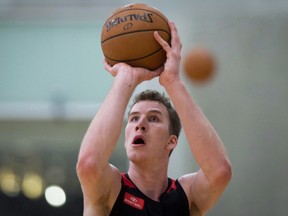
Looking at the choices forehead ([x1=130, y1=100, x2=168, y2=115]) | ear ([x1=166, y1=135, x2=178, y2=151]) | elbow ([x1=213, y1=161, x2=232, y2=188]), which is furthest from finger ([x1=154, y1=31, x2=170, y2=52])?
elbow ([x1=213, y1=161, x2=232, y2=188])

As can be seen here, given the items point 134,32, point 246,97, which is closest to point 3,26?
point 246,97

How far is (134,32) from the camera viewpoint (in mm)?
3592

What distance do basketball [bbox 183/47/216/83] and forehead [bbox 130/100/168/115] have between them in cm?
331

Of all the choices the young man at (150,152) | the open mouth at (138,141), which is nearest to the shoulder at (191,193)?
the young man at (150,152)

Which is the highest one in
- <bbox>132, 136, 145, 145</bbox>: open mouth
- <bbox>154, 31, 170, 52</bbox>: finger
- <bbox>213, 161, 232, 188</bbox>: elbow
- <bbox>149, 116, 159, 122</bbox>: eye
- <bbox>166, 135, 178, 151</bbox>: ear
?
<bbox>154, 31, 170, 52</bbox>: finger

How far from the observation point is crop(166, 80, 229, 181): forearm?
11.8ft

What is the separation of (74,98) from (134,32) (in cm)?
448

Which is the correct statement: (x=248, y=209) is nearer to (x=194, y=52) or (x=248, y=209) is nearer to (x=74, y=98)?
(x=194, y=52)

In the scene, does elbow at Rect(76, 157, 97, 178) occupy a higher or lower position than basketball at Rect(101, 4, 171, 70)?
lower

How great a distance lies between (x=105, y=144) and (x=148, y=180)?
518 mm

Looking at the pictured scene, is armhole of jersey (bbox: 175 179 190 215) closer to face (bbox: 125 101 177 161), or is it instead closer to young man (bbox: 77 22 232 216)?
young man (bbox: 77 22 232 216)

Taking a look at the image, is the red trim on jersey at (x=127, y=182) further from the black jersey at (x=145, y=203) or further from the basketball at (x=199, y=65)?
the basketball at (x=199, y=65)

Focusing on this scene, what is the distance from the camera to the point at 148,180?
3.83 meters

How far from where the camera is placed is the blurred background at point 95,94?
7441 mm
